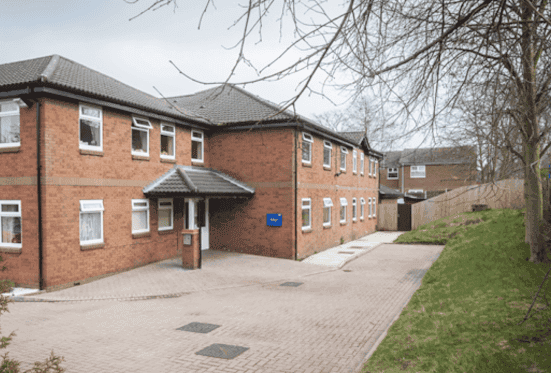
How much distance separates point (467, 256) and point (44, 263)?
11371 mm

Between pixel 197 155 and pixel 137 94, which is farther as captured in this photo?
pixel 197 155

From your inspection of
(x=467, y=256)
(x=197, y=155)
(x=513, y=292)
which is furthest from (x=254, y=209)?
(x=513, y=292)

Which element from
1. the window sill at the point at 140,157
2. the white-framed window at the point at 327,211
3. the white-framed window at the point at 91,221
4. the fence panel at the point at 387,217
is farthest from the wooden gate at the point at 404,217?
the white-framed window at the point at 91,221

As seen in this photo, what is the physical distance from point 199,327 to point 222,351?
153cm

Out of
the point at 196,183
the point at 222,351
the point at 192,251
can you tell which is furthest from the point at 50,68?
the point at 222,351

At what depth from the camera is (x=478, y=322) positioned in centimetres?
584

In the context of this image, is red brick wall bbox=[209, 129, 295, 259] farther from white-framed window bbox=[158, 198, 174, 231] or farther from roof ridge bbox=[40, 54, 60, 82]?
roof ridge bbox=[40, 54, 60, 82]

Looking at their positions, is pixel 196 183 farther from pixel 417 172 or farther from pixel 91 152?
pixel 417 172

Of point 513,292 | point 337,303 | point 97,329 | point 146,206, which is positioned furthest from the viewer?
point 146,206

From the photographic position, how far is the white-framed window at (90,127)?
12.2m

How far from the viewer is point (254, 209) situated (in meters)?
17.3

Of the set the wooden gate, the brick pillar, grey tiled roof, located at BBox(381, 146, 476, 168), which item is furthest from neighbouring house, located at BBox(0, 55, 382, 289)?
the wooden gate

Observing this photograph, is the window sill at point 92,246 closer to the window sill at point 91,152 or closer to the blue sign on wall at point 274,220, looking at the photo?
the window sill at point 91,152

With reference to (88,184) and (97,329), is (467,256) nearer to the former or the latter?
(97,329)
